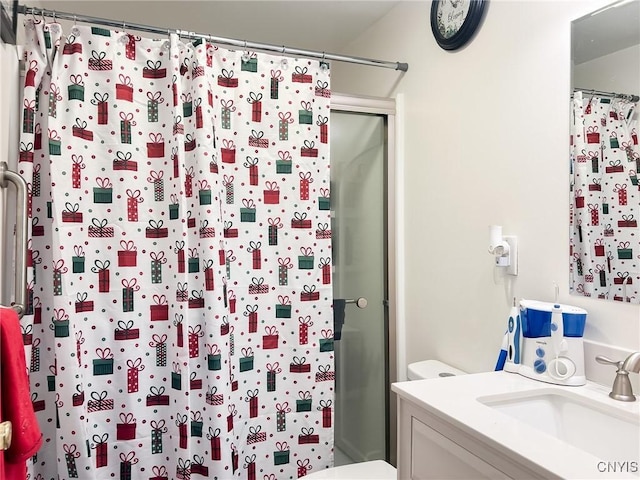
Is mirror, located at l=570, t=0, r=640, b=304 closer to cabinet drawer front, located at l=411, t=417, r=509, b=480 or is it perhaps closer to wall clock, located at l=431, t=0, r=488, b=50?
wall clock, located at l=431, t=0, r=488, b=50

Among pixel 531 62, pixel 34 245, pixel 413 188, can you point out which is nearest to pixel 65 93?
pixel 34 245

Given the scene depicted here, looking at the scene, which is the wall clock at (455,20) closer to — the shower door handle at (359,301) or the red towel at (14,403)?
the shower door handle at (359,301)

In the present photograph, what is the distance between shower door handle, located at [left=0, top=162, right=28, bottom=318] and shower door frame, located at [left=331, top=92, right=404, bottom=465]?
1.48 meters

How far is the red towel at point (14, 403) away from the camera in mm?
1055

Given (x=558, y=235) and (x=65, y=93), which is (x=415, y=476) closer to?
(x=558, y=235)

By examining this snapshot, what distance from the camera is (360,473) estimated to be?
5.74ft

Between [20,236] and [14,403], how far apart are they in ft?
2.01

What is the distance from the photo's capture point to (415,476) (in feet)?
3.95

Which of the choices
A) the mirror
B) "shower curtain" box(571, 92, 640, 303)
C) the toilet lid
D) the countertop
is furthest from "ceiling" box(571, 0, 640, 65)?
the toilet lid

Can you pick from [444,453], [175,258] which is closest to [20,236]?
[175,258]

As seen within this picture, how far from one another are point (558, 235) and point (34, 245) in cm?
181

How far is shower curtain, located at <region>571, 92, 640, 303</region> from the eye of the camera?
1.21m

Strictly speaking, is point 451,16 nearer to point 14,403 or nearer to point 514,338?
point 514,338

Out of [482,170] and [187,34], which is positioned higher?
[187,34]
